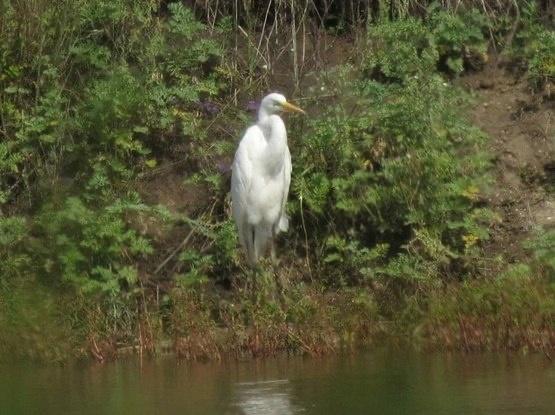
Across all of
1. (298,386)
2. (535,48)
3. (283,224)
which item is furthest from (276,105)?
(298,386)

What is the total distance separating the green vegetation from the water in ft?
1.00

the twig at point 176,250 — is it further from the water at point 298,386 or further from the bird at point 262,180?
the water at point 298,386

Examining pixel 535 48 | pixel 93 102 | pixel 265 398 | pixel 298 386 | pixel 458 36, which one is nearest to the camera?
pixel 265 398

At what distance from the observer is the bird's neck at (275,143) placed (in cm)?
929

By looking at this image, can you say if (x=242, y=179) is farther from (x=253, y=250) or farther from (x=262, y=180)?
(x=253, y=250)

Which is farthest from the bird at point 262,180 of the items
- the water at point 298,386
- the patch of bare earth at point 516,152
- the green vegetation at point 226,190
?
the patch of bare earth at point 516,152

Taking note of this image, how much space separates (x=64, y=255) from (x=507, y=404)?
389cm

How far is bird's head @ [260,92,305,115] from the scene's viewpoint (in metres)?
9.33

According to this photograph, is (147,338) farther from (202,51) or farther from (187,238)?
(202,51)

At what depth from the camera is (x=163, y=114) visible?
34.6 ft

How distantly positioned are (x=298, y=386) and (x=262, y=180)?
101 inches

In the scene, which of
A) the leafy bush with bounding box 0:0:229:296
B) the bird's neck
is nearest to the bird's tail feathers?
the bird's neck

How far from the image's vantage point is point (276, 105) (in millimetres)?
9383

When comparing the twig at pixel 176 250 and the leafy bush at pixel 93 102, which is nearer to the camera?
the twig at pixel 176 250
